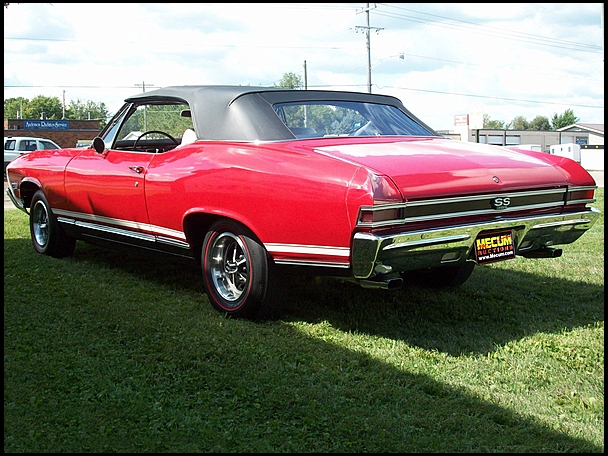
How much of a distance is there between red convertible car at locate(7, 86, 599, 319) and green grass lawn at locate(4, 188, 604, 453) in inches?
16.4

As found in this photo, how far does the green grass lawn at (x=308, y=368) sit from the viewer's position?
129 inches

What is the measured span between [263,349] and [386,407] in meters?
1.08

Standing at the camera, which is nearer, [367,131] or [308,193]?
[308,193]

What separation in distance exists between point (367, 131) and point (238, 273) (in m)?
1.47

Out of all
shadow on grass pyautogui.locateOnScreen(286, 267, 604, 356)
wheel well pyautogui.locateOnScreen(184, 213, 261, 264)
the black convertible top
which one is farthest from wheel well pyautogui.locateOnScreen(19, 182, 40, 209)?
shadow on grass pyautogui.locateOnScreen(286, 267, 604, 356)

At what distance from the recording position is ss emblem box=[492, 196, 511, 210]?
4668mm

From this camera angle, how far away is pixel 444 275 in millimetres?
6043

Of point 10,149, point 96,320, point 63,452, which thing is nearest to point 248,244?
point 96,320

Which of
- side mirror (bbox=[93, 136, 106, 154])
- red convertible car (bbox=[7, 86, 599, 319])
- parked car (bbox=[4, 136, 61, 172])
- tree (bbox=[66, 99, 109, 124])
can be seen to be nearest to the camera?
red convertible car (bbox=[7, 86, 599, 319])

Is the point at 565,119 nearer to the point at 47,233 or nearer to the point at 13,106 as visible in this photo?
the point at 13,106


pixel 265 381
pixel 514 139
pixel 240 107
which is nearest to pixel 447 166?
pixel 240 107

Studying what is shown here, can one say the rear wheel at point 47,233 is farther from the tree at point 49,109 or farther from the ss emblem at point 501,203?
the tree at point 49,109

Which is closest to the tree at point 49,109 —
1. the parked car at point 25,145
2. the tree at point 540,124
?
the tree at point 540,124

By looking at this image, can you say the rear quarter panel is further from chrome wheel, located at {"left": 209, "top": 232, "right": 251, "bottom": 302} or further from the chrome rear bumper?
chrome wheel, located at {"left": 209, "top": 232, "right": 251, "bottom": 302}
